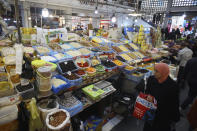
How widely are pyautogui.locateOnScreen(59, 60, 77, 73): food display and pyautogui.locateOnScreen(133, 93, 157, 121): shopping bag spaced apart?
170 centimetres

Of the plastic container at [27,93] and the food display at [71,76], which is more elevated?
the food display at [71,76]

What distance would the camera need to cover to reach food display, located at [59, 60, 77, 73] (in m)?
2.96

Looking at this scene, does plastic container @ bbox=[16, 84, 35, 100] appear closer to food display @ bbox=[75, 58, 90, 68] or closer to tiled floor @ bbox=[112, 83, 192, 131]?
food display @ bbox=[75, 58, 90, 68]

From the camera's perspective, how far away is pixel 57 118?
6.31ft

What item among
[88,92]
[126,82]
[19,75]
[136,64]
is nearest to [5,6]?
[19,75]

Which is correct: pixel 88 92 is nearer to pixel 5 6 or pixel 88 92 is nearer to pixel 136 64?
pixel 136 64

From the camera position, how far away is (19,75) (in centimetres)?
225

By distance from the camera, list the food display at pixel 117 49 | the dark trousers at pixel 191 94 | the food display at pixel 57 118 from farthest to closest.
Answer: the food display at pixel 117 49 < the dark trousers at pixel 191 94 < the food display at pixel 57 118

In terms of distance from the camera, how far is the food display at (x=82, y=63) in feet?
10.9

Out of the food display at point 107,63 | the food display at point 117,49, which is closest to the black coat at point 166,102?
the food display at point 107,63

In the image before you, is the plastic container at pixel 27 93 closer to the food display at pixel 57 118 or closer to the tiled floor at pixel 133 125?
the food display at pixel 57 118

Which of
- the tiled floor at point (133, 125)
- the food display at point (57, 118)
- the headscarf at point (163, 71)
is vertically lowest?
the tiled floor at point (133, 125)

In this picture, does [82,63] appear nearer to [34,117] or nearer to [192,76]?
[34,117]

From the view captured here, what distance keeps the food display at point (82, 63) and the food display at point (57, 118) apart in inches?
58.4
